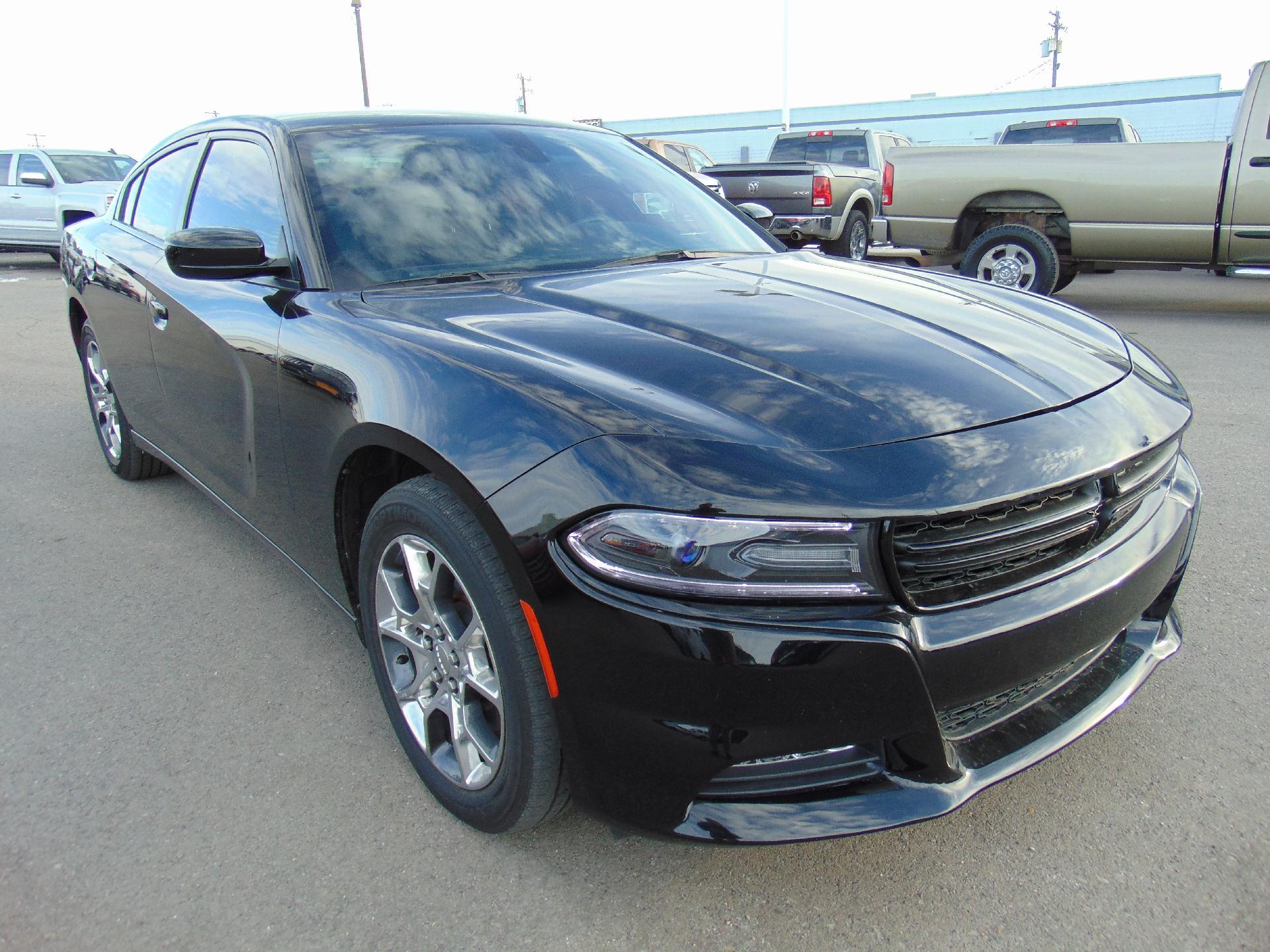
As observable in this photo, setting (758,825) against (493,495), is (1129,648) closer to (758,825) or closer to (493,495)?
(758,825)

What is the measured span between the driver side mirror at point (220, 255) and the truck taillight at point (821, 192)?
9.84 metres

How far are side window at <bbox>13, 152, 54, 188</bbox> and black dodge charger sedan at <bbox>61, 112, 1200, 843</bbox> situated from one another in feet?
50.0

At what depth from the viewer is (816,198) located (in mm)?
11609

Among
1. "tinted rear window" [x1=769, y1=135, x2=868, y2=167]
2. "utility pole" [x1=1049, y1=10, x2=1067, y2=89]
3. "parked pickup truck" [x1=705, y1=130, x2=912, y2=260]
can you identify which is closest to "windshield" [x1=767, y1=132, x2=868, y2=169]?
"tinted rear window" [x1=769, y1=135, x2=868, y2=167]

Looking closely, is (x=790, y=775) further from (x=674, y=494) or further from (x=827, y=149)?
(x=827, y=149)

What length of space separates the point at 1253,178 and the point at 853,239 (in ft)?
18.1

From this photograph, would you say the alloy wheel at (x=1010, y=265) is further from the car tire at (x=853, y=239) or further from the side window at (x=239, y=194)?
the side window at (x=239, y=194)

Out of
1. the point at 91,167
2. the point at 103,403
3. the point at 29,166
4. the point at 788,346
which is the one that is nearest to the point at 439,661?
the point at 788,346

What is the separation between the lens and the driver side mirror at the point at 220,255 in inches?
103

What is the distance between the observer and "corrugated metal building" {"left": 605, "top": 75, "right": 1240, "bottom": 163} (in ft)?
91.6

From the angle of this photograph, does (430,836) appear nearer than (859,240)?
Yes

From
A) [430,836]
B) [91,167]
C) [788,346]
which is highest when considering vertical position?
[91,167]

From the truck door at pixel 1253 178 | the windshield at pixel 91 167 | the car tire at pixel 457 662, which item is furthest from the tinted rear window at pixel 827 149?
the car tire at pixel 457 662

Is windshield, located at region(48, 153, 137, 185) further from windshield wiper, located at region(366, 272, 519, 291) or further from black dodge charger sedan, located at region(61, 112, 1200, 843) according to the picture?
windshield wiper, located at region(366, 272, 519, 291)
